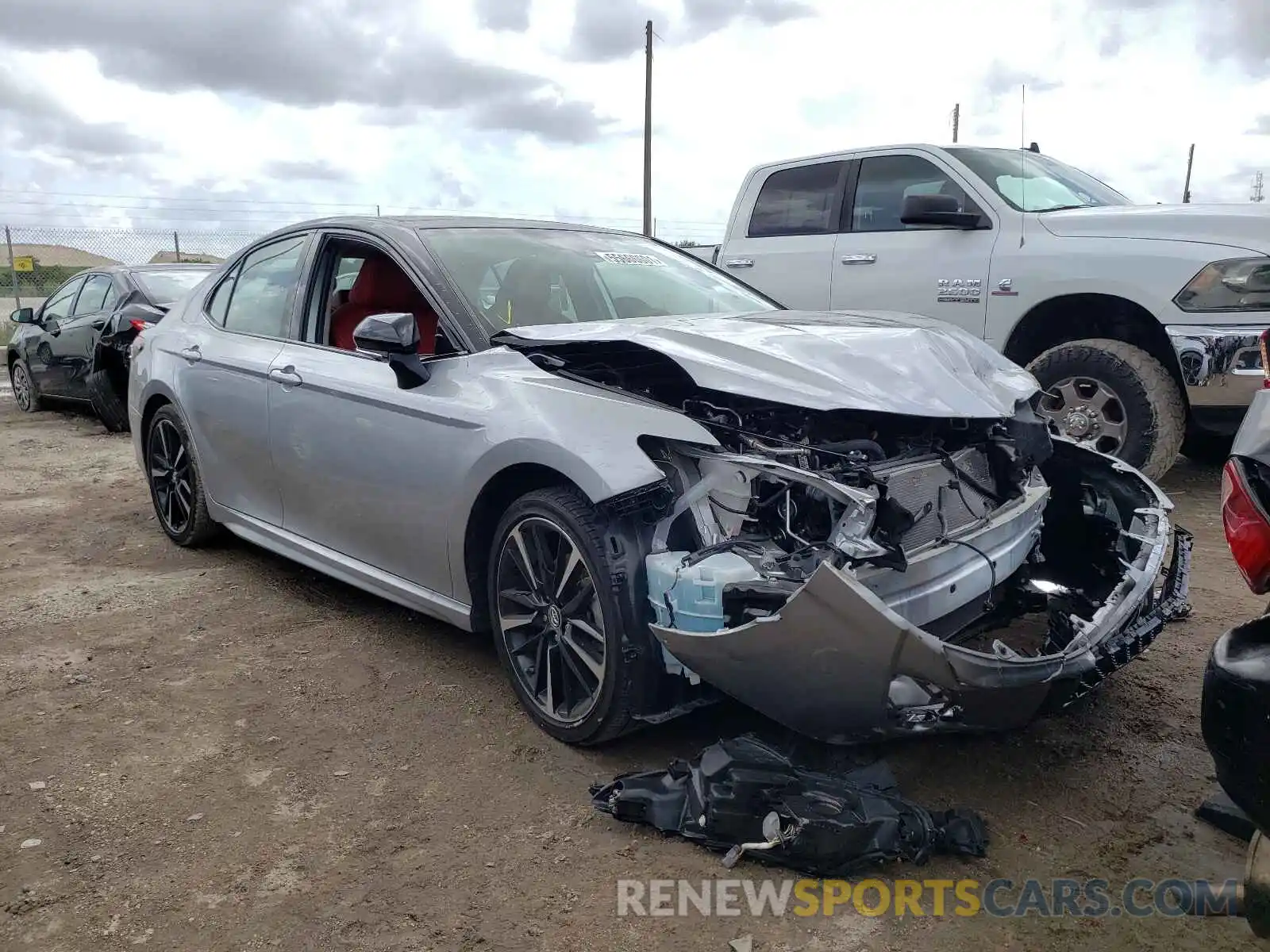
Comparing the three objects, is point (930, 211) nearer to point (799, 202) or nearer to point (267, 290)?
point (799, 202)

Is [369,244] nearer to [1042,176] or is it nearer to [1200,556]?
[1200,556]

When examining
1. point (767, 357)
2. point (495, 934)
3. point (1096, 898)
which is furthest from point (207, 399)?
point (1096, 898)

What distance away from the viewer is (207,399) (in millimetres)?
4680

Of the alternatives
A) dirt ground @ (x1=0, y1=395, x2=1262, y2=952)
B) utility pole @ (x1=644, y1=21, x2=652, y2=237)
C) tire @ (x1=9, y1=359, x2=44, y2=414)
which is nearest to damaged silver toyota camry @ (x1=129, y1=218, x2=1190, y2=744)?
dirt ground @ (x1=0, y1=395, x2=1262, y2=952)

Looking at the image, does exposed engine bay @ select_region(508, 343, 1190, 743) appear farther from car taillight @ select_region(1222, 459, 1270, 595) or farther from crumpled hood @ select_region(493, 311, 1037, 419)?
car taillight @ select_region(1222, 459, 1270, 595)

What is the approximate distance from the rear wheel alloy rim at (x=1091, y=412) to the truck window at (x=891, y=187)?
54.3 inches

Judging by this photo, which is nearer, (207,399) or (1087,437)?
(207,399)

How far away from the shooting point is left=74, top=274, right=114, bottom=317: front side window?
9508 mm

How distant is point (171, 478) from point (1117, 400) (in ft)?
16.7

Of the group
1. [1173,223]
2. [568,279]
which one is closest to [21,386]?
[568,279]

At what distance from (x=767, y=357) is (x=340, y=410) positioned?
167 cm

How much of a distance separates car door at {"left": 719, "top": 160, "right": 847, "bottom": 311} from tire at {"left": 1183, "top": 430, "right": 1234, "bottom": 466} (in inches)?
98.4

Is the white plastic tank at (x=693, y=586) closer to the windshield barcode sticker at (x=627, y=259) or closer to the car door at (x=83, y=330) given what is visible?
the windshield barcode sticker at (x=627, y=259)

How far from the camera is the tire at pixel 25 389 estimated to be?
10.8 metres
